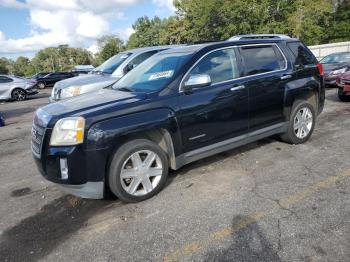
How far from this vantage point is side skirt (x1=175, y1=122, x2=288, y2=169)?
4.37 m

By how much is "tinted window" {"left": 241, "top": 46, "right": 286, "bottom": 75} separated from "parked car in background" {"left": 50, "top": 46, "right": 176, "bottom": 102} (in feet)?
12.2

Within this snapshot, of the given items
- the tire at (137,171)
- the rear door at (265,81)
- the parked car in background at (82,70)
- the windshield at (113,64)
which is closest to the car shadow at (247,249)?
the tire at (137,171)

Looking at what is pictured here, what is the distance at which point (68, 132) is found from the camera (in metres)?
3.68

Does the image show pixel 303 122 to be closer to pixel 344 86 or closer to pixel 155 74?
pixel 155 74

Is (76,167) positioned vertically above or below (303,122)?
above

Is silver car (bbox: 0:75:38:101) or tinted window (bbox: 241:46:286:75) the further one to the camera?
silver car (bbox: 0:75:38:101)

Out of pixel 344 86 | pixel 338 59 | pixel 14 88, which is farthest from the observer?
pixel 14 88

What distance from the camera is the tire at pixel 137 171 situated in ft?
12.5

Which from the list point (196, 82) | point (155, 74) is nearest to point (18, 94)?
point (155, 74)

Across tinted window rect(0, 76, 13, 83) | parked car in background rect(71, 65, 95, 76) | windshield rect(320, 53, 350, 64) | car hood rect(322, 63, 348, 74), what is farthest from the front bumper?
parked car in background rect(71, 65, 95, 76)

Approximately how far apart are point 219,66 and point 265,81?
2.81ft

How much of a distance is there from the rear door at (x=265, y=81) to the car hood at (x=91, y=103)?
1759mm

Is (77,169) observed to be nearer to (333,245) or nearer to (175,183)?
(175,183)

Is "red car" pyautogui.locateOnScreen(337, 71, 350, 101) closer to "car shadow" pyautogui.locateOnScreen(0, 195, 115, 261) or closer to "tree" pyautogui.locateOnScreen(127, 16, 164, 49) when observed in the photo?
"car shadow" pyautogui.locateOnScreen(0, 195, 115, 261)
